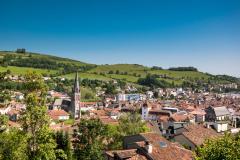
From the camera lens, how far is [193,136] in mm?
51312

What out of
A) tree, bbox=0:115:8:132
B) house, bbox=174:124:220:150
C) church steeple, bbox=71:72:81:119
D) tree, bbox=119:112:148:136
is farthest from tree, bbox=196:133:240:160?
church steeple, bbox=71:72:81:119

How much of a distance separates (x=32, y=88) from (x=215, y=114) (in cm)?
8962

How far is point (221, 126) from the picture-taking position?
230ft

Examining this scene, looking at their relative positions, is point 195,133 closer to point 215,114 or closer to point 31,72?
point 31,72

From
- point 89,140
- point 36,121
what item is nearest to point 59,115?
point 89,140

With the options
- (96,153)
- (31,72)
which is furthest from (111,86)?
(31,72)

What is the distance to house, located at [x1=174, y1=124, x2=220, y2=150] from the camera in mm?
49241

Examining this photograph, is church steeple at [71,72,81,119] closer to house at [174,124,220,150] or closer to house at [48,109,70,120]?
house at [48,109,70,120]

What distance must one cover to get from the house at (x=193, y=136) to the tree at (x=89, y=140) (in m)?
13.2

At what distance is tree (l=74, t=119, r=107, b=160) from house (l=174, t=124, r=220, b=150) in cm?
1317

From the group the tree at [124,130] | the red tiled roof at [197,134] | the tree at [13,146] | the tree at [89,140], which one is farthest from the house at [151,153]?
the red tiled roof at [197,134]

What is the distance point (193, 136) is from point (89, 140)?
1745 centimetres

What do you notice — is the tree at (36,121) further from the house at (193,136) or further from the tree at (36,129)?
the house at (193,136)

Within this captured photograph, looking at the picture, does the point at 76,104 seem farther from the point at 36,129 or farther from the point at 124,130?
the point at 36,129
